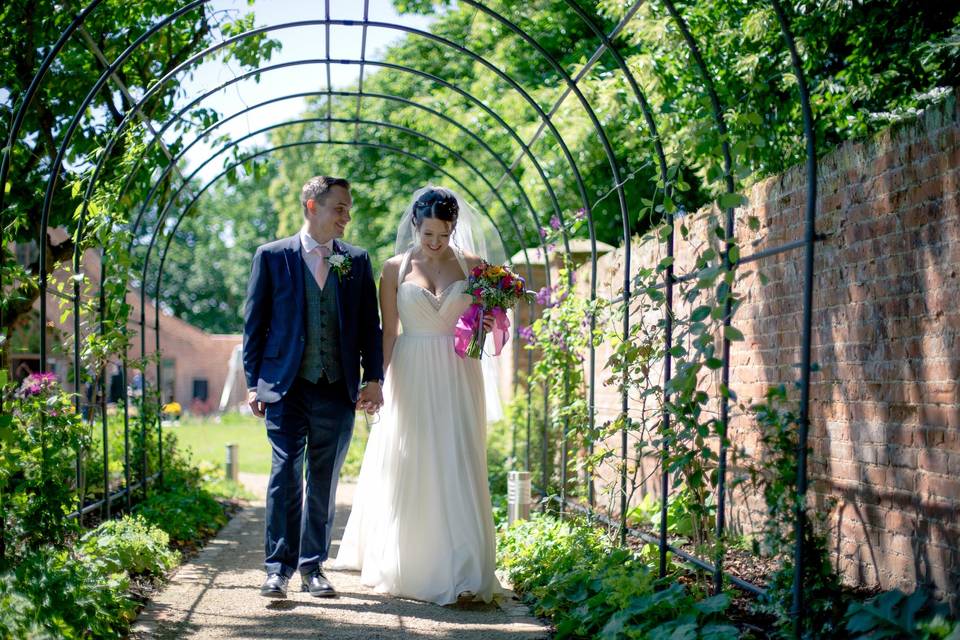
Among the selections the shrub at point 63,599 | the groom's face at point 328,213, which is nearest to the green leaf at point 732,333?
the groom's face at point 328,213

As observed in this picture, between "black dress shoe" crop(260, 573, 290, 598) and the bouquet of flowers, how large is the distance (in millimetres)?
1353

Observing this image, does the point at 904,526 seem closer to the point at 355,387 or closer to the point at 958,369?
the point at 958,369

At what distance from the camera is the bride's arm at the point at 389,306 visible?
500 centimetres

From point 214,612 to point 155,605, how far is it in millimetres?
291

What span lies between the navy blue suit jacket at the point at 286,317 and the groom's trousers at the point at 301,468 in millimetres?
99

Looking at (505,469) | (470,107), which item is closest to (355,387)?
(505,469)

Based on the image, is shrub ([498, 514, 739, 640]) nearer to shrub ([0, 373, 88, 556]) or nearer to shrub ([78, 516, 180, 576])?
shrub ([78, 516, 180, 576])

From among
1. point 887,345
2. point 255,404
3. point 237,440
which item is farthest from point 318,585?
point 237,440

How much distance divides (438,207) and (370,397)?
0.97 metres

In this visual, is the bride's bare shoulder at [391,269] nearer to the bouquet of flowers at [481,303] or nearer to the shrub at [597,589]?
the bouquet of flowers at [481,303]

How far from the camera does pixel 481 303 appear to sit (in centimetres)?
490

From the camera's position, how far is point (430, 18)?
16781 mm

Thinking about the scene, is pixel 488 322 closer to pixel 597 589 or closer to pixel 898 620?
pixel 597 589

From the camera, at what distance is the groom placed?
14.6 ft
